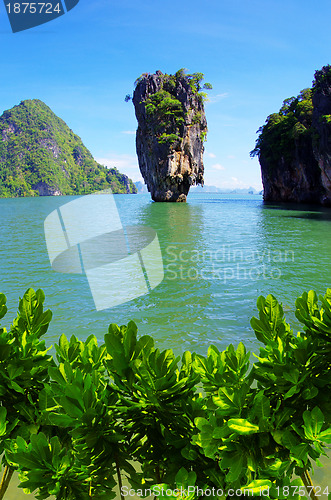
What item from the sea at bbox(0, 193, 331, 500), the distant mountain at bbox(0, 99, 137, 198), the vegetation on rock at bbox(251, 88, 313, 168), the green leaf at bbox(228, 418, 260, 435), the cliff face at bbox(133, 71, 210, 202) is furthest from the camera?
the distant mountain at bbox(0, 99, 137, 198)

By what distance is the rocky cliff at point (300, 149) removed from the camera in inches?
1100

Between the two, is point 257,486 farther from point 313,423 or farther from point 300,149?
point 300,149

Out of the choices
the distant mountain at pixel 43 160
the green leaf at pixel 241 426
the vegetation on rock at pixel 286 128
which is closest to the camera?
the green leaf at pixel 241 426

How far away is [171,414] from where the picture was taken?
3.69ft

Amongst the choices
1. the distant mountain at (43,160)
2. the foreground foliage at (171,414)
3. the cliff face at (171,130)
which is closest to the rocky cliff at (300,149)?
the cliff face at (171,130)

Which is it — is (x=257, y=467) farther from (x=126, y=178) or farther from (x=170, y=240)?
(x=126, y=178)

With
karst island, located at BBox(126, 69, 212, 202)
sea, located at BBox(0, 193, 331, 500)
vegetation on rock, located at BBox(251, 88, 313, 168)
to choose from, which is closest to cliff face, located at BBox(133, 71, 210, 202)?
karst island, located at BBox(126, 69, 212, 202)

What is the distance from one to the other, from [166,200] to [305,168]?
16.9 m

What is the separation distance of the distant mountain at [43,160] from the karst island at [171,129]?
81893mm

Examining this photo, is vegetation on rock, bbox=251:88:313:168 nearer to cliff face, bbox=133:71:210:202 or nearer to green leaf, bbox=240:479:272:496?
cliff face, bbox=133:71:210:202


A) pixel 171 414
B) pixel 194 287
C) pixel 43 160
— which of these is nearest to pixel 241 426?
pixel 171 414

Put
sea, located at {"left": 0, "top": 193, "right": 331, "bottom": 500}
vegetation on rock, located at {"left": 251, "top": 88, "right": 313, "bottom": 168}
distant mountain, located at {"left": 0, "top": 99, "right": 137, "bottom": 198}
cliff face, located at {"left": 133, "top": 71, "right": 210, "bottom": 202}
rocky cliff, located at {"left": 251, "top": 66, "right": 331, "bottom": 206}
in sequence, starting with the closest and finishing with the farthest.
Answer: sea, located at {"left": 0, "top": 193, "right": 331, "bottom": 500} < rocky cliff, located at {"left": 251, "top": 66, "right": 331, "bottom": 206} < vegetation on rock, located at {"left": 251, "top": 88, "right": 313, "bottom": 168} < cliff face, located at {"left": 133, "top": 71, "right": 210, "bottom": 202} < distant mountain, located at {"left": 0, "top": 99, "right": 137, "bottom": 198}

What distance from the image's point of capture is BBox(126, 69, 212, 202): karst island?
40812mm

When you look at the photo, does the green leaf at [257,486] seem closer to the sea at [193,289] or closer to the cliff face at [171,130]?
the sea at [193,289]
